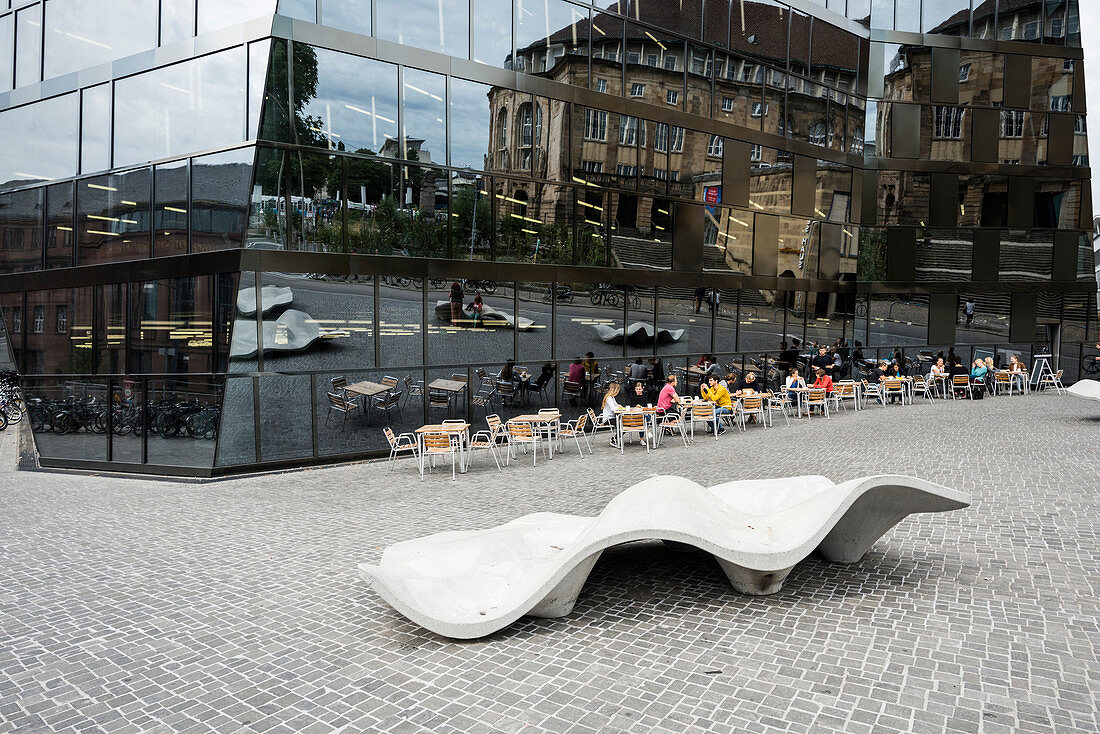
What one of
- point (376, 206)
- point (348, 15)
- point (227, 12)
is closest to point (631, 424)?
point (376, 206)

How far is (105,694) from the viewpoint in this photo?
4.59 metres

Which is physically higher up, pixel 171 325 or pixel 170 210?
pixel 170 210

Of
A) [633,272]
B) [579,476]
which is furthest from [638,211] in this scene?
[579,476]

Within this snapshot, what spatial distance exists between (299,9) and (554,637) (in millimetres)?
13376

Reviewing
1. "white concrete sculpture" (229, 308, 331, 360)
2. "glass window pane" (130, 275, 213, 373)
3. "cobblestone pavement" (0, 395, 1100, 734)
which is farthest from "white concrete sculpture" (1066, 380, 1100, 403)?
"glass window pane" (130, 275, 213, 373)

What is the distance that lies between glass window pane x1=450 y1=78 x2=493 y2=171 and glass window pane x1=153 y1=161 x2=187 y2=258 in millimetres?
5602

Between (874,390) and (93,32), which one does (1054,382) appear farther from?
(93,32)

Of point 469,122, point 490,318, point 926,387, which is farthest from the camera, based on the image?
point 926,387

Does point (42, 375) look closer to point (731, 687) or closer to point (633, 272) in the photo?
point (633, 272)

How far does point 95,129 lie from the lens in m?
16.0

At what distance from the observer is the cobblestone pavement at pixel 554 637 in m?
4.27

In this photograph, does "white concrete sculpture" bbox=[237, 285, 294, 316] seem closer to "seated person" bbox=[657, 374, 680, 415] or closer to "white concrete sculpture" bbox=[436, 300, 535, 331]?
"white concrete sculpture" bbox=[436, 300, 535, 331]

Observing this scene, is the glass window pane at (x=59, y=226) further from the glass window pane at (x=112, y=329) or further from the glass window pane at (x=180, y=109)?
the glass window pane at (x=180, y=109)

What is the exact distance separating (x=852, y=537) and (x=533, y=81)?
548 inches
